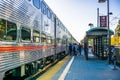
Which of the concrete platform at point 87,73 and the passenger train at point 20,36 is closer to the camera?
the passenger train at point 20,36

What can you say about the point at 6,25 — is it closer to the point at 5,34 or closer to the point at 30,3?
the point at 5,34

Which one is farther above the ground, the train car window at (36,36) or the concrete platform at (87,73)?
the train car window at (36,36)

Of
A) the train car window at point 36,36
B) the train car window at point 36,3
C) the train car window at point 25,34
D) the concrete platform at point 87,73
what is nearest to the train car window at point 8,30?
the train car window at point 25,34

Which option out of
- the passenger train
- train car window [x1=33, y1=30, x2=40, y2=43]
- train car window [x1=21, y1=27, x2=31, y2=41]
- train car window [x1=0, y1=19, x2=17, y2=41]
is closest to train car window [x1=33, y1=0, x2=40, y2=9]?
the passenger train

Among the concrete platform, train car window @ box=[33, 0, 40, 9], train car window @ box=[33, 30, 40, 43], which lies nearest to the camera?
train car window @ box=[33, 30, 40, 43]

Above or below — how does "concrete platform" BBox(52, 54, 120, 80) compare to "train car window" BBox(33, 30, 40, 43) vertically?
below

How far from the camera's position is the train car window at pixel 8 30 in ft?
29.7

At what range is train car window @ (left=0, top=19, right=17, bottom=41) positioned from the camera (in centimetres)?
905

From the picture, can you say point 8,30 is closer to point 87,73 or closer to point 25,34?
point 25,34

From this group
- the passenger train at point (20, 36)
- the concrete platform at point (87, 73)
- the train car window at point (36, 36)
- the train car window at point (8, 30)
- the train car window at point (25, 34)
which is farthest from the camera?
the concrete platform at point (87, 73)

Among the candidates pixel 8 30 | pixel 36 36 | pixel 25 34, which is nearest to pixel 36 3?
pixel 36 36

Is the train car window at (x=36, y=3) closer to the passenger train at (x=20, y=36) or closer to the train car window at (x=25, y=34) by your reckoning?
the passenger train at (x=20, y=36)

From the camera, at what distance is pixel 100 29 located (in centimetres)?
2697

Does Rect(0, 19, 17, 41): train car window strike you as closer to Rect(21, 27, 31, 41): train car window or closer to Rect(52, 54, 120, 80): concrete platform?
Rect(21, 27, 31, 41): train car window
